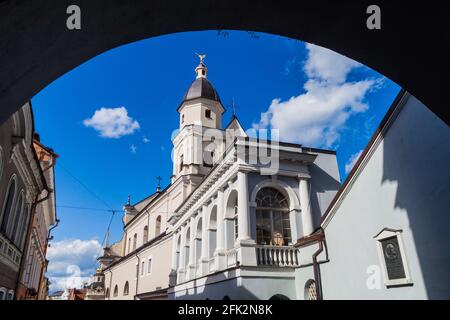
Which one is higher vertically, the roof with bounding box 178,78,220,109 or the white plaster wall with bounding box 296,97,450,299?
the roof with bounding box 178,78,220,109

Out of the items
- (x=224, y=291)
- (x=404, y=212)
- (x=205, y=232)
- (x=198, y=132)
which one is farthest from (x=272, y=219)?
(x=198, y=132)

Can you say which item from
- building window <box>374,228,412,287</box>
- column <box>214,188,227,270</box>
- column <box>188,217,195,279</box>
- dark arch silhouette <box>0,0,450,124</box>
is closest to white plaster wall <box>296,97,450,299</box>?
building window <box>374,228,412,287</box>

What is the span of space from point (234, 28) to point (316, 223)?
14.2 meters

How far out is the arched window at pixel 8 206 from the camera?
9.94m

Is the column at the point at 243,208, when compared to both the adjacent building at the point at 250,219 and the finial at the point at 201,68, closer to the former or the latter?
the adjacent building at the point at 250,219

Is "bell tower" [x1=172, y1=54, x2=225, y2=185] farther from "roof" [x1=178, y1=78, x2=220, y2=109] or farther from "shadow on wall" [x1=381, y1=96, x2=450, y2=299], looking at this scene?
"shadow on wall" [x1=381, y1=96, x2=450, y2=299]

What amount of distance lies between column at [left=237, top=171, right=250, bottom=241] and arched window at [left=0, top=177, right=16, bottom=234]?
8249 millimetres

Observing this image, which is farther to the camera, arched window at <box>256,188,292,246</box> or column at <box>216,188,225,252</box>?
column at <box>216,188,225,252</box>

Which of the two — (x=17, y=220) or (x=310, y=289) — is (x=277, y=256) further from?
(x=17, y=220)

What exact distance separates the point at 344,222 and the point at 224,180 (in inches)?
266

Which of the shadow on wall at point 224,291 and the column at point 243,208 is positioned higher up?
the column at point 243,208

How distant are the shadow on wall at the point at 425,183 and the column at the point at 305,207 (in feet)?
21.5

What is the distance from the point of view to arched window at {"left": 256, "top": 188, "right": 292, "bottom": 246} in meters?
15.1

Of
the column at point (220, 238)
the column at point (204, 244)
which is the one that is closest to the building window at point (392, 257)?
the column at point (220, 238)
